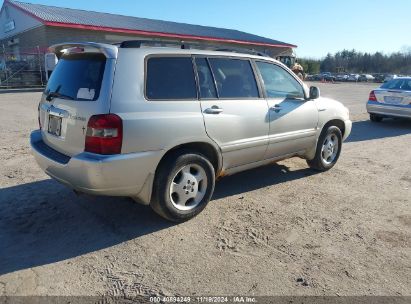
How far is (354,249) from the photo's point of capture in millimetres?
3570

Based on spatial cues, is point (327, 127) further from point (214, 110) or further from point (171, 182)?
point (171, 182)

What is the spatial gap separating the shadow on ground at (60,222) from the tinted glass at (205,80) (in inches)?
56.6

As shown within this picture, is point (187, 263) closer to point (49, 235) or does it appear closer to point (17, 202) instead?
point (49, 235)

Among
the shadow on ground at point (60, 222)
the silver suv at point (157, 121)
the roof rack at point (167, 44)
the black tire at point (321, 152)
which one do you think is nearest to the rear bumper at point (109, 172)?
the silver suv at point (157, 121)

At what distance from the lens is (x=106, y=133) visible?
332cm

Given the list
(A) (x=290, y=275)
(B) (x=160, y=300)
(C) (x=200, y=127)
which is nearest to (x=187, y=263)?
(B) (x=160, y=300)

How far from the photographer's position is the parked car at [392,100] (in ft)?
35.4

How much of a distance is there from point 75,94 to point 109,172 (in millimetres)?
929

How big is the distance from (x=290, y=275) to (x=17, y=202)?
333 cm

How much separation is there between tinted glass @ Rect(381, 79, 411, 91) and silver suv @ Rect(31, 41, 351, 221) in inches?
313

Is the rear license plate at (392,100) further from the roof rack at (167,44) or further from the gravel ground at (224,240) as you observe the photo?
the roof rack at (167,44)

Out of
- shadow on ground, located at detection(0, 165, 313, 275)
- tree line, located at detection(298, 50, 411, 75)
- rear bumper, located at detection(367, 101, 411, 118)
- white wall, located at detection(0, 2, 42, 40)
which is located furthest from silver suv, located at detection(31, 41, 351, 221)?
tree line, located at detection(298, 50, 411, 75)

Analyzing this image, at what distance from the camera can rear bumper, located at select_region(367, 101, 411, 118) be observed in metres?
10.8

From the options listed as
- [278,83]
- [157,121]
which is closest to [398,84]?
[278,83]
